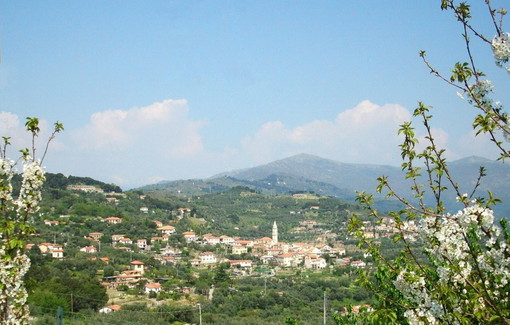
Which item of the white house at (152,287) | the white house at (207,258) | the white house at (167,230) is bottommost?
the white house at (152,287)

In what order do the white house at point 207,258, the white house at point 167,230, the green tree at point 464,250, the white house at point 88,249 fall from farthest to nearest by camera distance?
the white house at point 167,230 < the white house at point 207,258 < the white house at point 88,249 < the green tree at point 464,250

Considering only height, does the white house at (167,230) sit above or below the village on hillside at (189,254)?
above

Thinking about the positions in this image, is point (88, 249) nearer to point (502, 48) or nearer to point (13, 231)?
point (13, 231)

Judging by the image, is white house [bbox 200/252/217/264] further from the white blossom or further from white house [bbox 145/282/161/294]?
the white blossom

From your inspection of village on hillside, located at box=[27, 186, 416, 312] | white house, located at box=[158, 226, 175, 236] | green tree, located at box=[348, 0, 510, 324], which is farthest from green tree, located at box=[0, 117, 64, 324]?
white house, located at box=[158, 226, 175, 236]

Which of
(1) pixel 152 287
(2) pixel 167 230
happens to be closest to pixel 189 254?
(2) pixel 167 230

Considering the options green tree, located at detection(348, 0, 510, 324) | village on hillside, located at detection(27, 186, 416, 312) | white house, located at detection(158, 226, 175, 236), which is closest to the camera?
green tree, located at detection(348, 0, 510, 324)

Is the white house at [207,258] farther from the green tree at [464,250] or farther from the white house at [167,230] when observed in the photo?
the green tree at [464,250]

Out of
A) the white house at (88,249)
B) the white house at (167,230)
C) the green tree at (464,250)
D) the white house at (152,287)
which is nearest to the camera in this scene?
the green tree at (464,250)

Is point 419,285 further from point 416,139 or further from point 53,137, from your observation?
point 53,137

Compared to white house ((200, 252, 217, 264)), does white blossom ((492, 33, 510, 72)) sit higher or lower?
higher

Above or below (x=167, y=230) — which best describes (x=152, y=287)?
below

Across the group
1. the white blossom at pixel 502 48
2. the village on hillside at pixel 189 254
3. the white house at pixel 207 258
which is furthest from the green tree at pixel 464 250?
the white house at pixel 207 258

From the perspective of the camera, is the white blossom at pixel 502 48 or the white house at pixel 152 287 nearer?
the white blossom at pixel 502 48
